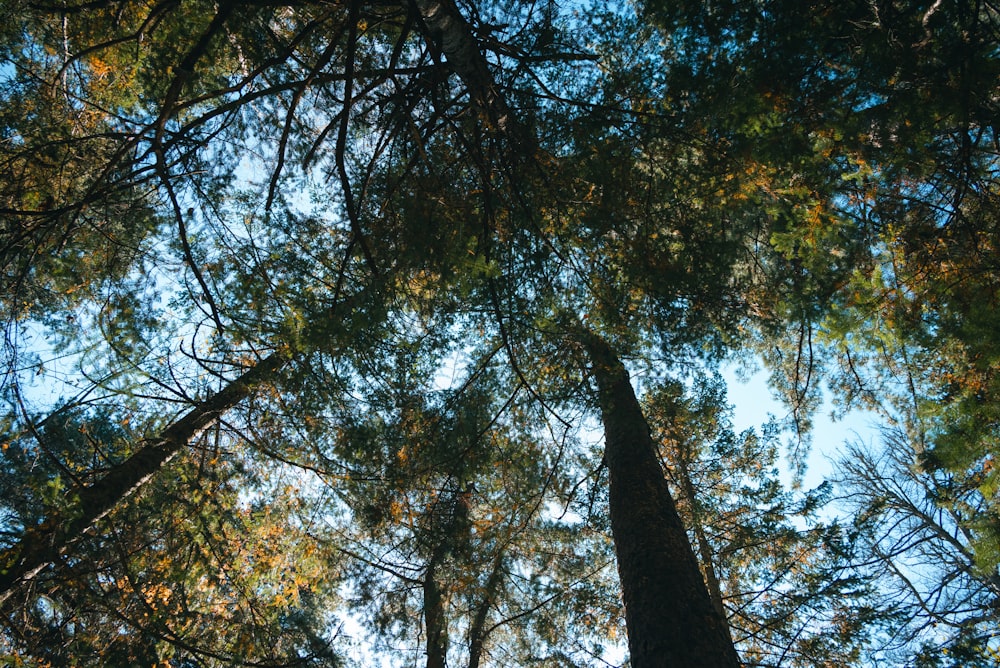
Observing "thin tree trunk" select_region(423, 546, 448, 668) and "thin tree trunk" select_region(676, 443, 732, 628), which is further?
"thin tree trunk" select_region(676, 443, 732, 628)

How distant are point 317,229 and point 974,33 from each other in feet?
15.5

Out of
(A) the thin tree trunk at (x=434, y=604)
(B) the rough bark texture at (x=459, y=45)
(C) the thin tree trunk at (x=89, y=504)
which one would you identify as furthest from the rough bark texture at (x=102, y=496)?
(A) the thin tree trunk at (x=434, y=604)

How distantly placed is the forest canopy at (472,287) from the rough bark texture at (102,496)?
35mm

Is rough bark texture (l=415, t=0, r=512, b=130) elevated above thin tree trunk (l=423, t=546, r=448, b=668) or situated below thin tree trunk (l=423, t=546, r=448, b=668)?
above

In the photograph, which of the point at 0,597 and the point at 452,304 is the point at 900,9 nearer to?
the point at 452,304

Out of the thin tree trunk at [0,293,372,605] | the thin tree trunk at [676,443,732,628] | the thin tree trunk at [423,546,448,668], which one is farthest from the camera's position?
the thin tree trunk at [676,443,732,628]

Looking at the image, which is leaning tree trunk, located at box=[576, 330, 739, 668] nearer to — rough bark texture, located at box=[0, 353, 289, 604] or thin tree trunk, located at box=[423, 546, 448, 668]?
thin tree trunk, located at box=[423, 546, 448, 668]

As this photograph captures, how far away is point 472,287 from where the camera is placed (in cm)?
358

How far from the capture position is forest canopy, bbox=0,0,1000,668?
322 cm

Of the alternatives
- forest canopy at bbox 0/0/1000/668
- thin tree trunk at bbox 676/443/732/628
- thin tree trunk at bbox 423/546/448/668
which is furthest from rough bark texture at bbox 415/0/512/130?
thin tree trunk at bbox 676/443/732/628

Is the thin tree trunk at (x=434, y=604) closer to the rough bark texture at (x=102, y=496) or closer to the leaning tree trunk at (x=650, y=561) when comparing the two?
the leaning tree trunk at (x=650, y=561)

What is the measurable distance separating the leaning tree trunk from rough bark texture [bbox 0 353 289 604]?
2596 mm

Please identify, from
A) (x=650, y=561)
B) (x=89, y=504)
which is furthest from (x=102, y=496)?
(x=650, y=561)

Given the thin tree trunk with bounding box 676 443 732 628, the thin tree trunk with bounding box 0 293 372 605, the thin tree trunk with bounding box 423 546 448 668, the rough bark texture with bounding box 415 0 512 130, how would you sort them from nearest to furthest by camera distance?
the rough bark texture with bounding box 415 0 512 130, the thin tree trunk with bounding box 0 293 372 605, the thin tree trunk with bounding box 423 546 448 668, the thin tree trunk with bounding box 676 443 732 628
